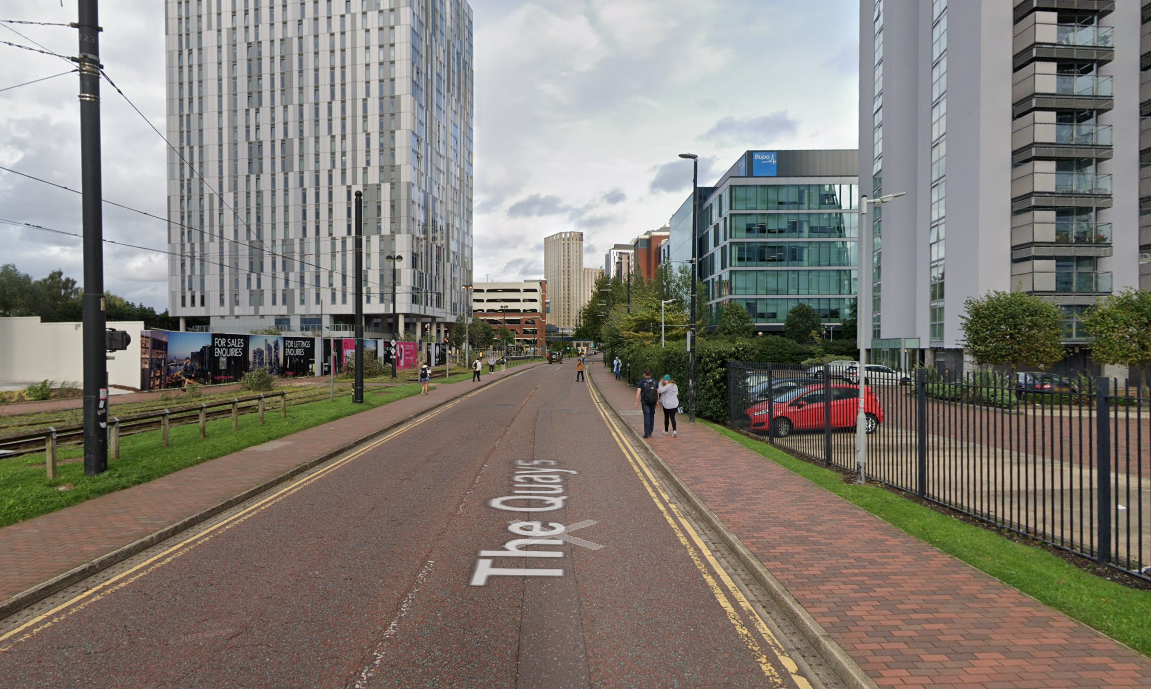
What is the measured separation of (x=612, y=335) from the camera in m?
50.2

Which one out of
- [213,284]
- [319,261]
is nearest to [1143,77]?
[319,261]

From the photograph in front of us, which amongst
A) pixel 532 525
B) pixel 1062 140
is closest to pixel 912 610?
pixel 532 525

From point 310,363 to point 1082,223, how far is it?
4925 cm

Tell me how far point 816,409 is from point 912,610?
867 cm

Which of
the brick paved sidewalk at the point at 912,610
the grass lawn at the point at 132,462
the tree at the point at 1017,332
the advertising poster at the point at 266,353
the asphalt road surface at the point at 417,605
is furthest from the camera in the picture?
the advertising poster at the point at 266,353

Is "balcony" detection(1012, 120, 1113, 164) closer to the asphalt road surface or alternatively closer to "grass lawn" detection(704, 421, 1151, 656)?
"grass lawn" detection(704, 421, 1151, 656)

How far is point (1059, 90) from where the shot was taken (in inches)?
1363

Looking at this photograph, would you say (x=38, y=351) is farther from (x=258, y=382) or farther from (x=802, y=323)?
(x=802, y=323)

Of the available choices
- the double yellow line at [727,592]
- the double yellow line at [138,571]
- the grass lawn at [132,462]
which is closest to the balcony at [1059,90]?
the double yellow line at [727,592]

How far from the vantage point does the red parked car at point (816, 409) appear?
38.3 feet

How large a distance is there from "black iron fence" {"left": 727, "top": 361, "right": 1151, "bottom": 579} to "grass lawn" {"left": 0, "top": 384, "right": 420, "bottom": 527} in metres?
11.6

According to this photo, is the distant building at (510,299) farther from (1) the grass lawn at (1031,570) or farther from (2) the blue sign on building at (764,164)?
(1) the grass lawn at (1031,570)

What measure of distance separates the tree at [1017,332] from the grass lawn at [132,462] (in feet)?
93.8

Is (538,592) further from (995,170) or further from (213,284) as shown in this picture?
(213,284)
